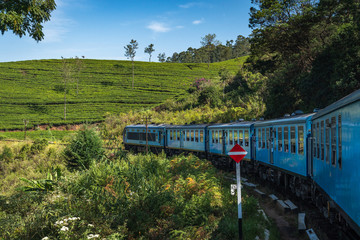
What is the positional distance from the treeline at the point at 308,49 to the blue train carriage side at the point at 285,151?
8050 millimetres

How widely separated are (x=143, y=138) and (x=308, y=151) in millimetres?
28915

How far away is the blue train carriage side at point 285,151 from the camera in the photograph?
41.5 ft

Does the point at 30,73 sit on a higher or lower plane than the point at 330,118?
higher

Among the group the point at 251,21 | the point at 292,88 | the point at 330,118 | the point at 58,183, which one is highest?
the point at 251,21

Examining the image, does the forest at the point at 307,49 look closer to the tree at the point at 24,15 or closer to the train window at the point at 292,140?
the train window at the point at 292,140

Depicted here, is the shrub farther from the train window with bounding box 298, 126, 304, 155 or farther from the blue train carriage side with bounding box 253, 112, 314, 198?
the train window with bounding box 298, 126, 304, 155

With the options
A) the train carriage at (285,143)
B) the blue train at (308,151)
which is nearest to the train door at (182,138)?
the blue train at (308,151)

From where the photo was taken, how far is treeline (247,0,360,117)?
76.9 ft

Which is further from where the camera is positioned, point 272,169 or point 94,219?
point 272,169

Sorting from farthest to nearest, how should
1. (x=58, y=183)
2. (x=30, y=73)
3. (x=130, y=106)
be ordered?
1. (x=30, y=73)
2. (x=130, y=106)
3. (x=58, y=183)

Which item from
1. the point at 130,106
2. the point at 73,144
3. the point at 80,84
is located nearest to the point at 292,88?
the point at 73,144

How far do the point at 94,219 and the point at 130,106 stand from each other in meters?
75.2

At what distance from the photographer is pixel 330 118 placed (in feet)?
27.5

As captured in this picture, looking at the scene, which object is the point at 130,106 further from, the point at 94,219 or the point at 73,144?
the point at 94,219
